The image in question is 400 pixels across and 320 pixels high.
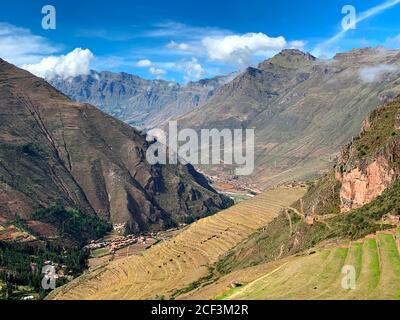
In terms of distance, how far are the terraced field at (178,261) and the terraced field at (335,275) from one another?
128ft

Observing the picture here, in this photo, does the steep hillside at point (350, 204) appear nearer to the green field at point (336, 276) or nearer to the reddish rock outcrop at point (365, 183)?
the reddish rock outcrop at point (365, 183)

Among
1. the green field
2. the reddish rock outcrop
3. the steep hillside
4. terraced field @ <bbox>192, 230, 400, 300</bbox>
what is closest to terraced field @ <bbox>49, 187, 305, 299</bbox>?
the steep hillside

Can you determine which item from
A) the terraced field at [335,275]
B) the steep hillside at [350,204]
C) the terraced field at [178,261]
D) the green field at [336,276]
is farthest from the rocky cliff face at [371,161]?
the terraced field at [178,261]

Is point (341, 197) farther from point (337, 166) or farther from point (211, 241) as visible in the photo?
point (211, 241)

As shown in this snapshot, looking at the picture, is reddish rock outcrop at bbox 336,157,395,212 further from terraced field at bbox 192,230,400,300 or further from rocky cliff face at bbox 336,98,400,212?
terraced field at bbox 192,230,400,300

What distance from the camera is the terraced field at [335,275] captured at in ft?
161

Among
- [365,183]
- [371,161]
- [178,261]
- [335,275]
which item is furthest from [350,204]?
[178,261]

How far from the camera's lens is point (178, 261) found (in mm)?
137000

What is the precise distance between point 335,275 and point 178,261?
3347 inches

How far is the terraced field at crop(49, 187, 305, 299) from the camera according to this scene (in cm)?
11612

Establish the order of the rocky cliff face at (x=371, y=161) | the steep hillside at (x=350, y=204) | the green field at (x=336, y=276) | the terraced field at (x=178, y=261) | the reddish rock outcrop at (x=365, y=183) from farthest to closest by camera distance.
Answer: the terraced field at (x=178, y=261)
the rocky cliff face at (x=371, y=161)
the reddish rock outcrop at (x=365, y=183)
the steep hillside at (x=350, y=204)
the green field at (x=336, y=276)

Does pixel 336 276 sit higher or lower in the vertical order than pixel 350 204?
lower

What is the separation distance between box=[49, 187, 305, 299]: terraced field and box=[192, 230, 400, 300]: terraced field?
128 feet

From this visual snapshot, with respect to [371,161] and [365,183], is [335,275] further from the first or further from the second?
[371,161]
